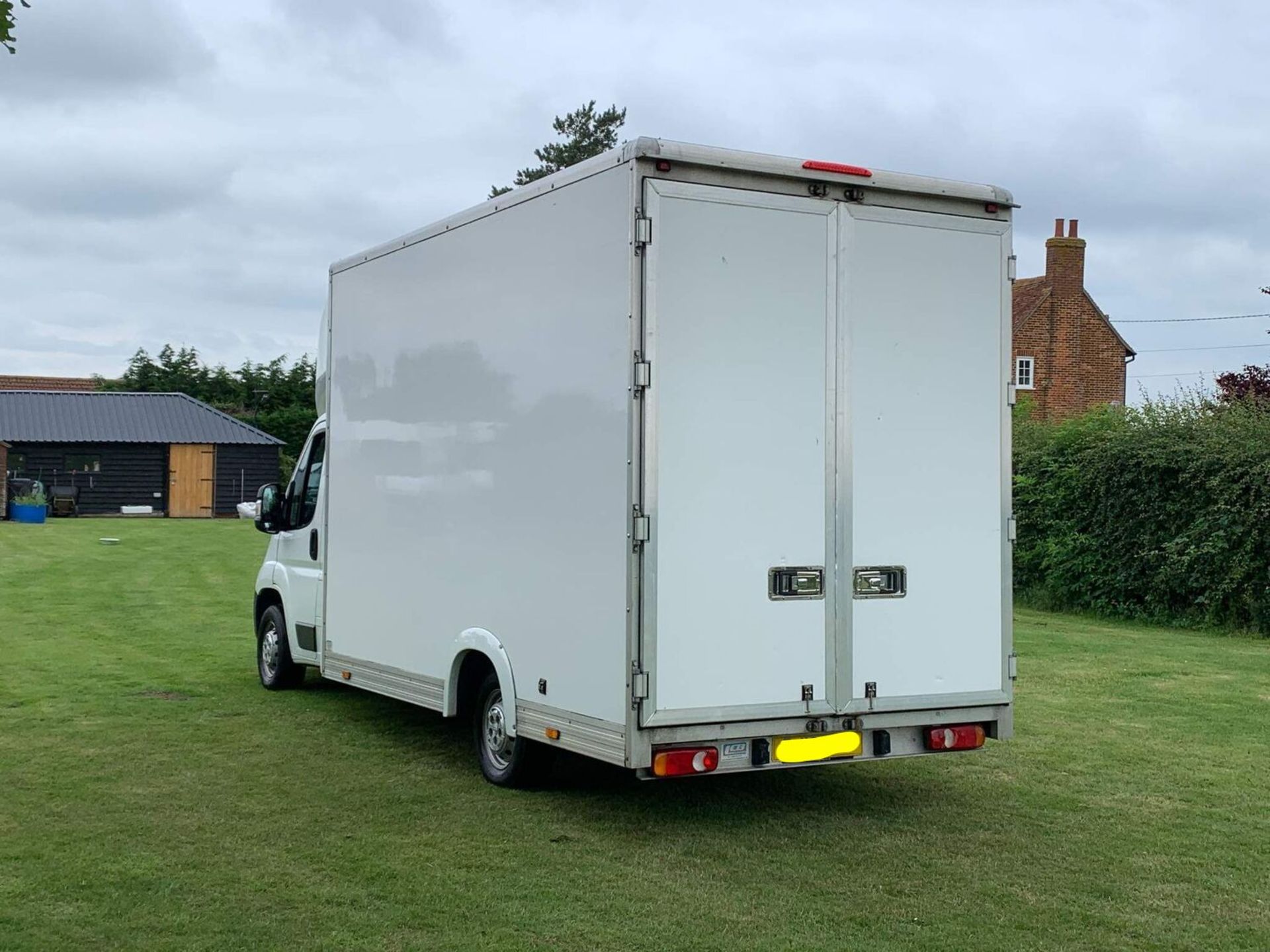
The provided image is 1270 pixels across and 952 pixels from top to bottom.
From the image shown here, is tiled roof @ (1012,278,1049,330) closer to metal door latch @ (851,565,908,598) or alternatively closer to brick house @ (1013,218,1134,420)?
brick house @ (1013,218,1134,420)

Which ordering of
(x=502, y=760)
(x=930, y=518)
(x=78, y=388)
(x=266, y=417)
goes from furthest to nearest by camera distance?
1. (x=78, y=388)
2. (x=266, y=417)
3. (x=502, y=760)
4. (x=930, y=518)

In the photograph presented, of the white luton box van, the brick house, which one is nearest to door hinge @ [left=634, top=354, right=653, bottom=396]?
the white luton box van

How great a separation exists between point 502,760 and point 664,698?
1.82 metres

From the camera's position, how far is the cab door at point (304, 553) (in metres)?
10.2

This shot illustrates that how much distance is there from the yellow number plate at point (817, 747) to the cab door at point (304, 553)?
14.6 feet

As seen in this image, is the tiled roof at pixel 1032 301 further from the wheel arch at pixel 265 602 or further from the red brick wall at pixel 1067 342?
the wheel arch at pixel 265 602

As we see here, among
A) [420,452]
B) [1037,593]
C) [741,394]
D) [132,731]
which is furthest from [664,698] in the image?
[1037,593]

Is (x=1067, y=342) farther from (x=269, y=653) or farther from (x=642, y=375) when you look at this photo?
(x=642, y=375)

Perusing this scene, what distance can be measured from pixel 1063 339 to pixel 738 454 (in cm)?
3795

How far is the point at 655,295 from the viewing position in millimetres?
6418

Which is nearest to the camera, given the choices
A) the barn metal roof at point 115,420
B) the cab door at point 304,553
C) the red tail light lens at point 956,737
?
the red tail light lens at point 956,737

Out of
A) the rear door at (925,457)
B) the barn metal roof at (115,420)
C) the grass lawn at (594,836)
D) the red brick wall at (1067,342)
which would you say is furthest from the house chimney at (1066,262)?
the rear door at (925,457)

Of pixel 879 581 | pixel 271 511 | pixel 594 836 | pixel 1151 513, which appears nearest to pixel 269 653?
pixel 271 511

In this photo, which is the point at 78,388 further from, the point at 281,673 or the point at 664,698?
the point at 664,698
